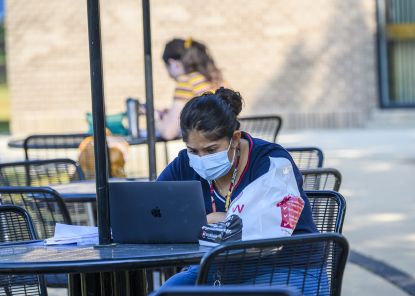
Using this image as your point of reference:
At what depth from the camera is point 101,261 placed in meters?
2.98

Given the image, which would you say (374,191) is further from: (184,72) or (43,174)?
(43,174)

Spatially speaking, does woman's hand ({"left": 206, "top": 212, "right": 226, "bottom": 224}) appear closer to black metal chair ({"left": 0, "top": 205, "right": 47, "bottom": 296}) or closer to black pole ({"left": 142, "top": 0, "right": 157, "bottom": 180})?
black metal chair ({"left": 0, "top": 205, "right": 47, "bottom": 296})

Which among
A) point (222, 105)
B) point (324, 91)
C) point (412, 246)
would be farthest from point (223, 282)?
point (324, 91)

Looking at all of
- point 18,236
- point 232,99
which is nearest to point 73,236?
point 18,236

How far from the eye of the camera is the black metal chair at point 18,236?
3.68m

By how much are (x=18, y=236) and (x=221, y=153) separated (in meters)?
0.97

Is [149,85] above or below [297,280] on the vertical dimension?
above

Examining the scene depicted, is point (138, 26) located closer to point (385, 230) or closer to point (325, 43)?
point (325, 43)

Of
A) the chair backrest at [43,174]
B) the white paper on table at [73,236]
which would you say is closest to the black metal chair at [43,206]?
the white paper on table at [73,236]

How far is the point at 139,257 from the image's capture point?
3031 mm

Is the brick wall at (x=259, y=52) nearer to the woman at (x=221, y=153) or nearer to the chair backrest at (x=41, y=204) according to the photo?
the chair backrest at (x=41, y=204)

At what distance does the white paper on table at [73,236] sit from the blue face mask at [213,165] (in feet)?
1.37

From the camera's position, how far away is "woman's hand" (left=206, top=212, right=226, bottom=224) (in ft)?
11.4

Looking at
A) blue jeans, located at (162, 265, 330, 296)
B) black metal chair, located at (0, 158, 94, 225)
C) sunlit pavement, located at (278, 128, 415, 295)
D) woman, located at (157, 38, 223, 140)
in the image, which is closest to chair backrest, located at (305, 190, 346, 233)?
blue jeans, located at (162, 265, 330, 296)
